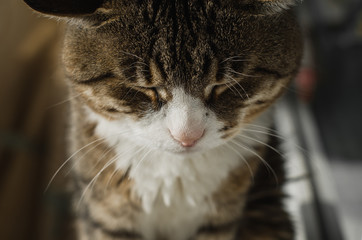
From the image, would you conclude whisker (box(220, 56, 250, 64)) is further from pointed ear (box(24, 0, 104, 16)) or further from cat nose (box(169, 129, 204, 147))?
pointed ear (box(24, 0, 104, 16))

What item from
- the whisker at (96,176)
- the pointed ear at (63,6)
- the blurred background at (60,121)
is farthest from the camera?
the blurred background at (60,121)

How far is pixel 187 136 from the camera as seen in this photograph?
2.46ft

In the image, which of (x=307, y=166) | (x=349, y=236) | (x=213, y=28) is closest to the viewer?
(x=213, y=28)

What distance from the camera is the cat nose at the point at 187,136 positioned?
2.45 ft

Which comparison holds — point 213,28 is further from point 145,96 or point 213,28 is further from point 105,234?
point 105,234

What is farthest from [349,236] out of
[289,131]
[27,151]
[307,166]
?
[27,151]

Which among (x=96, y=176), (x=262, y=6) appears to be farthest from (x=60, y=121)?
(x=262, y=6)

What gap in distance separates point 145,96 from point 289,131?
2.77 feet

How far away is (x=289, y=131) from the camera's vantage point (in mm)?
1473

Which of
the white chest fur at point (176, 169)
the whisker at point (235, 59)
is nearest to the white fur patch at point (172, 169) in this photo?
the white chest fur at point (176, 169)

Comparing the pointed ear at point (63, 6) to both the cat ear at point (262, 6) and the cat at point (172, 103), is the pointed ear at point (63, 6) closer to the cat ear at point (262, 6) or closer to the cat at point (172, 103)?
the cat at point (172, 103)

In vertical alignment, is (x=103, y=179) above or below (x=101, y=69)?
below

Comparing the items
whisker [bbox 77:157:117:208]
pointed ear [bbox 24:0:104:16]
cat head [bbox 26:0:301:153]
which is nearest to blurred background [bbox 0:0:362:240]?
whisker [bbox 77:157:117:208]

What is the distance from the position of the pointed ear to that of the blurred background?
712mm
